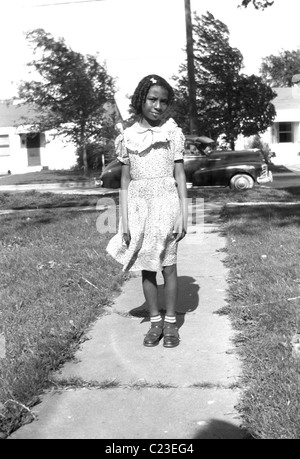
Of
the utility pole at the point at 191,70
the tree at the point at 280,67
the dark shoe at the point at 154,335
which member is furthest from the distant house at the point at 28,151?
the dark shoe at the point at 154,335

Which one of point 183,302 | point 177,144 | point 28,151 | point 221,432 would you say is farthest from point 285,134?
point 221,432

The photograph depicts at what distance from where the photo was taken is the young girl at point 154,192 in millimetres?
4113

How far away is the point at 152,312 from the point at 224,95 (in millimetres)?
22203

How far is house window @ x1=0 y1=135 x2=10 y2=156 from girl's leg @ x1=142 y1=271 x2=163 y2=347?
33.7 metres

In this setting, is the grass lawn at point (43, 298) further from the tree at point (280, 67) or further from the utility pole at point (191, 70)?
the tree at point (280, 67)

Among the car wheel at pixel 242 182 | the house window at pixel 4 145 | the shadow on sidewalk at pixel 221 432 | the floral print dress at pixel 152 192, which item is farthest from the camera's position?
the house window at pixel 4 145

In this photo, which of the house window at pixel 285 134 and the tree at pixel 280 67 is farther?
the tree at pixel 280 67

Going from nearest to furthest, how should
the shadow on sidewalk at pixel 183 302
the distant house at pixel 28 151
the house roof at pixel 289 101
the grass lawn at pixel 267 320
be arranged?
1. the grass lawn at pixel 267 320
2. the shadow on sidewalk at pixel 183 302
3. the distant house at pixel 28 151
4. the house roof at pixel 289 101

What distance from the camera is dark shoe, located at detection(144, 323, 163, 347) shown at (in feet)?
13.2

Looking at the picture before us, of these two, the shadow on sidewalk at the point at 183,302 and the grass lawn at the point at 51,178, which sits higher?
the grass lawn at the point at 51,178

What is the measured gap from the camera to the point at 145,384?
3.39 m

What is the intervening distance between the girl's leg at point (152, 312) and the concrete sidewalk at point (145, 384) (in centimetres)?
7

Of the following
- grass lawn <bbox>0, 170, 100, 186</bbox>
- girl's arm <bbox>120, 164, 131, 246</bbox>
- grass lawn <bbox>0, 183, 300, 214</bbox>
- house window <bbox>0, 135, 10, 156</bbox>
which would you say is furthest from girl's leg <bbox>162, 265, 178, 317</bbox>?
house window <bbox>0, 135, 10, 156</bbox>

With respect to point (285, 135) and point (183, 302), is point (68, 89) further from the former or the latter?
point (183, 302)
